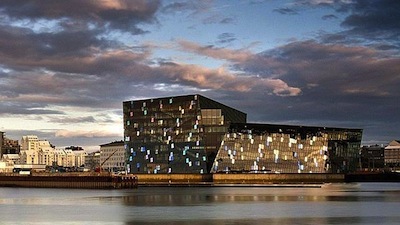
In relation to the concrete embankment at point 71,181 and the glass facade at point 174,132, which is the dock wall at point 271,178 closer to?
the glass facade at point 174,132

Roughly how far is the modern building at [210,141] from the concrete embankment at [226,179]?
1100mm

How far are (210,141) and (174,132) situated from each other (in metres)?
8.07

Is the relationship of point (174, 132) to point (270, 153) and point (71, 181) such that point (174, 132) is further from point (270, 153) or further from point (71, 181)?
point (71, 181)

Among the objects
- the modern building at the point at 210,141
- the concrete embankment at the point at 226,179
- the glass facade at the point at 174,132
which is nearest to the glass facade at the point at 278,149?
the modern building at the point at 210,141

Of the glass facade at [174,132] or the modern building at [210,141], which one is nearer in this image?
the glass facade at [174,132]

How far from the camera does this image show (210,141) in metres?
147

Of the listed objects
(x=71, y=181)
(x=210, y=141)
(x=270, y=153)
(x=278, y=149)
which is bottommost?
(x=71, y=181)

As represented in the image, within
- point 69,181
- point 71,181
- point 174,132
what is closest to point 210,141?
point 174,132

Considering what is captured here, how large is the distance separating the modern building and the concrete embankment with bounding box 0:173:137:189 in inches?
554

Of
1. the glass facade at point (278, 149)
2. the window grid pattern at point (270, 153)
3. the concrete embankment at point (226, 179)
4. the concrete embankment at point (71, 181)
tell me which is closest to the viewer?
the concrete embankment at point (71, 181)

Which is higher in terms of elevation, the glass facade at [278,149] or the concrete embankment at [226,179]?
the glass facade at [278,149]

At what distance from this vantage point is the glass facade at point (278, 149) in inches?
5861

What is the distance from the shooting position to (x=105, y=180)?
139 m

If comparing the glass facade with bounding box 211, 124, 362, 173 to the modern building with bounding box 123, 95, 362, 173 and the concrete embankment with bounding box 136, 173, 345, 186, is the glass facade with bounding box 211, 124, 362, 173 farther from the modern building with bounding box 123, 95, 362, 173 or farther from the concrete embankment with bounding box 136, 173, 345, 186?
the concrete embankment with bounding box 136, 173, 345, 186
